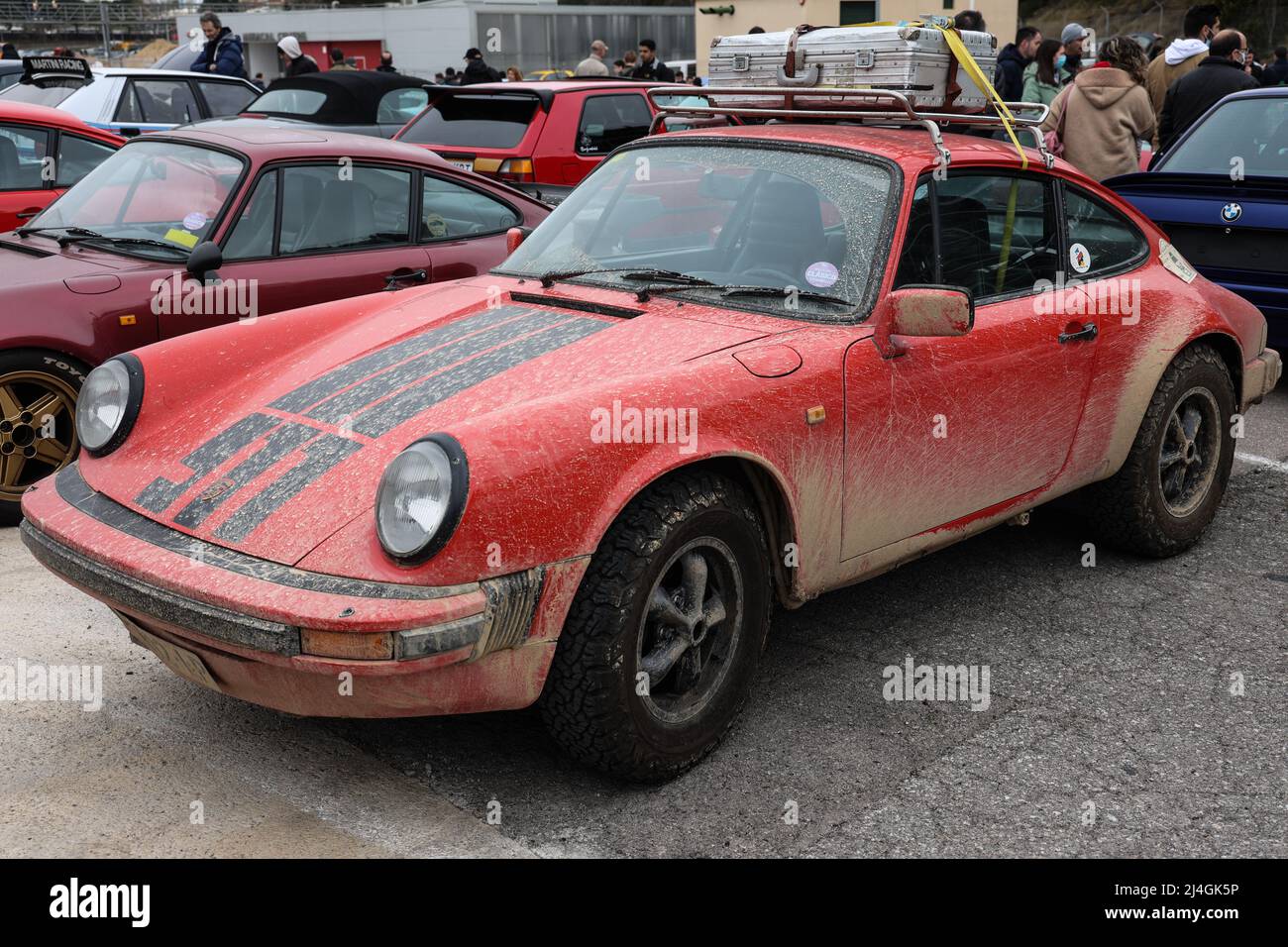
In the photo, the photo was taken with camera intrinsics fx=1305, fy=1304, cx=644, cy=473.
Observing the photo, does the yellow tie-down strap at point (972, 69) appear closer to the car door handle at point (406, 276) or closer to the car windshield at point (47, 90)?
the car door handle at point (406, 276)

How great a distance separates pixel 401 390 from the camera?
11.6 ft

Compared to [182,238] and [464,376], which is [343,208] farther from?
[464,376]

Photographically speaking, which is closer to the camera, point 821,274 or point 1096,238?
point 821,274

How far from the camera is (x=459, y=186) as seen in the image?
6625 millimetres

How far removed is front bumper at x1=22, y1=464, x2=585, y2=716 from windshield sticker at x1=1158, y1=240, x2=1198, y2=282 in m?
3.06

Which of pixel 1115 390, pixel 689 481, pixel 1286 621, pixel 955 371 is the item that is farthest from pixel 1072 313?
pixel 689 481

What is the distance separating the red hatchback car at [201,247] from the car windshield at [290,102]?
6.27 m

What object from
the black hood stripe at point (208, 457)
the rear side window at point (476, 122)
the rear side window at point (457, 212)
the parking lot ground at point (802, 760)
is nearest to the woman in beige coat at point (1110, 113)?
the rear side window at point (476, 122)

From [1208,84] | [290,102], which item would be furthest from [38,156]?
[1208,84]

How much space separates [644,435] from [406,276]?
3247mm

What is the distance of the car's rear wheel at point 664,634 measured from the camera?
3102 mm

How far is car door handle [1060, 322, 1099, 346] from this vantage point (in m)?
4.33

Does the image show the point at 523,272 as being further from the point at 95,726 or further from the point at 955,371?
the point at 95,726

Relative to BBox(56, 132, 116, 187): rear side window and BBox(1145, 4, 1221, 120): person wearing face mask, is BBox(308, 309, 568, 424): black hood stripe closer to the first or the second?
BBox(56, 132, 116, 187): rear side window
